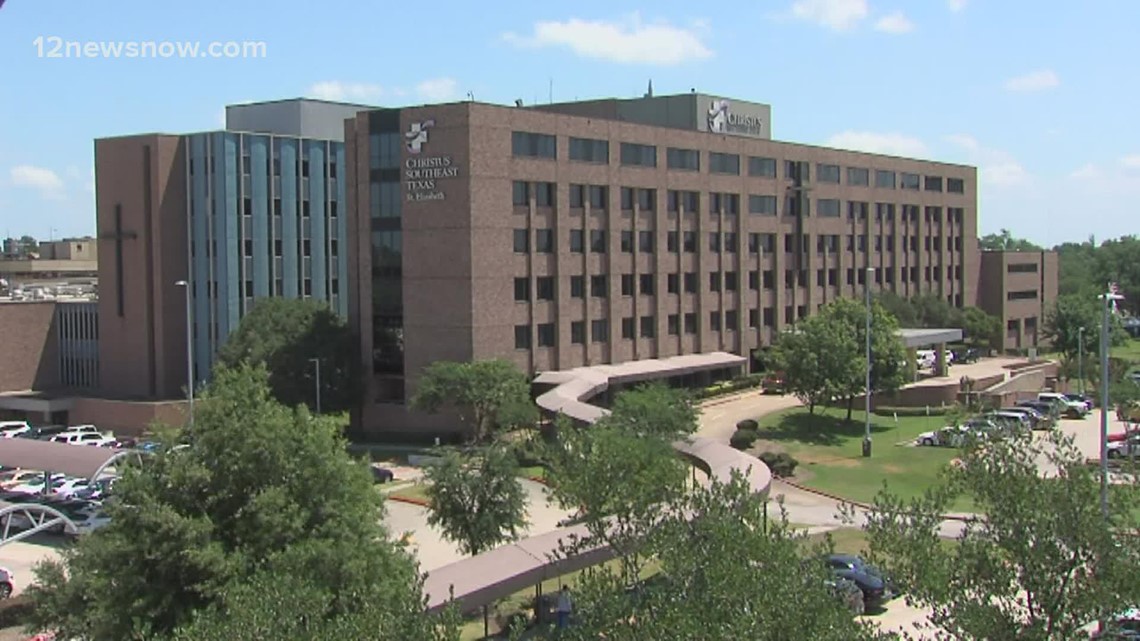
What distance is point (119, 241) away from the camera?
253 ft

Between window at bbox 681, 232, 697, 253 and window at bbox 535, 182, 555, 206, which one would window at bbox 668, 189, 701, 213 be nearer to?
window at bbox 681, 232, 697, 253

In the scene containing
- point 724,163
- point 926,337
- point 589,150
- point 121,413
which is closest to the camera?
point 589,150

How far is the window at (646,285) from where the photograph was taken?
7538 cm

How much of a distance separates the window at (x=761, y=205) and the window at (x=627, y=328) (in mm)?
14776

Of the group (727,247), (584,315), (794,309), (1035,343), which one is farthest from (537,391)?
(1035,343)

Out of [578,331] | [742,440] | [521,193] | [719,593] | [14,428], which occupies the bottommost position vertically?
[14,428]

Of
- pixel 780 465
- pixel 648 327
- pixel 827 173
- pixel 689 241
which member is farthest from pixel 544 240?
pixel 827 173

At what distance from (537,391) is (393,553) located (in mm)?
41785

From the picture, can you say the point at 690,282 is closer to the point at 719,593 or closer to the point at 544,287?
the point at 544,287

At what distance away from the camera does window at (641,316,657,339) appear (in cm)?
7588

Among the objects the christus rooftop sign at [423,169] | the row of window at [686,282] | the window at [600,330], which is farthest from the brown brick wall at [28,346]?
the window at [600,330]

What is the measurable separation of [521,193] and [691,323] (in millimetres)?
18376

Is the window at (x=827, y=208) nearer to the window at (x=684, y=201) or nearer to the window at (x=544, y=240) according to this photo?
the window at (x=684, y=201)

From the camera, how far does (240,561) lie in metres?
23.1
